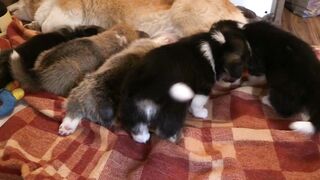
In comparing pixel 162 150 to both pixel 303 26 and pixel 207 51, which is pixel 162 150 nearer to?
pixel 207 51

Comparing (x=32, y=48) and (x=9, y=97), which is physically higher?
(x=32, y=48)

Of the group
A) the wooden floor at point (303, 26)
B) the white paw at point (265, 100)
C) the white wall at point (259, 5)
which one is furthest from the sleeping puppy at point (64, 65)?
the wooden floor at point (303, 26)

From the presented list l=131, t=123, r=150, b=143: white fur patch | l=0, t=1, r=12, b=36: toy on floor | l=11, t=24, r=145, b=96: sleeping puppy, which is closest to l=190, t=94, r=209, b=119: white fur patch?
l=131, t=123, r=150, b=143: white fur patch

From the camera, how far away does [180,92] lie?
1.28 m

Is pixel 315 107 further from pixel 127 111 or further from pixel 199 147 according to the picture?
pixel 127 111

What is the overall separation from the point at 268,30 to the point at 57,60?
98 cm

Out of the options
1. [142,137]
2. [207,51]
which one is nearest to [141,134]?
[142,137]

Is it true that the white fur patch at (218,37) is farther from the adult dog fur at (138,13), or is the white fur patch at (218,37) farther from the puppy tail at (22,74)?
the puppy tail at (22,74)

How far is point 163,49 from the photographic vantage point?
1.43 metres

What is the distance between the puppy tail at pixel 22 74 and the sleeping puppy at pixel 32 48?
2 cm

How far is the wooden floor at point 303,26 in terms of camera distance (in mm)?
2719

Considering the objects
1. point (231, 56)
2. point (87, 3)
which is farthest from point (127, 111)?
point (87, 3)

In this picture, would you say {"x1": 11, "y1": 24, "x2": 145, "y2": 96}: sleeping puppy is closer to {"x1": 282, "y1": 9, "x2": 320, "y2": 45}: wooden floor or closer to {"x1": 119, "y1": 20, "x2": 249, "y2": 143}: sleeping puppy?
{"x1": 119, "y1": 20, "x2": 249, "y2": 143}: sleeping puppy

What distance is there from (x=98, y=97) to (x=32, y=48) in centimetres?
52
